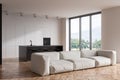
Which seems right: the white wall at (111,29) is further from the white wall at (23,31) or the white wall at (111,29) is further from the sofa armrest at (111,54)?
the white wall at (23,31)

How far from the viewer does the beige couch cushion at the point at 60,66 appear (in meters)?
5.05

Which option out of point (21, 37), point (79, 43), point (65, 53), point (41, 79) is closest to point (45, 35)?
point (21, 37)

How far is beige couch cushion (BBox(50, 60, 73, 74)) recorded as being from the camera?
505 centimetres

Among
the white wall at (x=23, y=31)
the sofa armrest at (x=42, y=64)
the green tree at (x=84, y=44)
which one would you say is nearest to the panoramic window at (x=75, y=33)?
the green tree at (x=84, y=44)

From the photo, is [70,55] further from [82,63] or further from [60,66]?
[60,66]

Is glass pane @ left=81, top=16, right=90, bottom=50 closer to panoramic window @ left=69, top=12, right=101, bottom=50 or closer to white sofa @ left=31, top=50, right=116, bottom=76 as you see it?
panoramic window @ left=69, top=12, right=101, bottom=50

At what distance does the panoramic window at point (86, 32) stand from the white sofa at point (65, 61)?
247 cm

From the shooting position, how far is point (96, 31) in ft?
30.9

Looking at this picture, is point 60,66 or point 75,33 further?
point 75,33

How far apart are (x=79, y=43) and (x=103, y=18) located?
289 centimetres

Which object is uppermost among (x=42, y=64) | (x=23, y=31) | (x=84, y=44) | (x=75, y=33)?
(x=23, y=31)

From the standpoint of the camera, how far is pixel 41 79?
14.5ft

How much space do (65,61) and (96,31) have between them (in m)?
4.56

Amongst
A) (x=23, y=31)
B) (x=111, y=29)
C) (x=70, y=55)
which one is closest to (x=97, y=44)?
(x=111, y=29)
